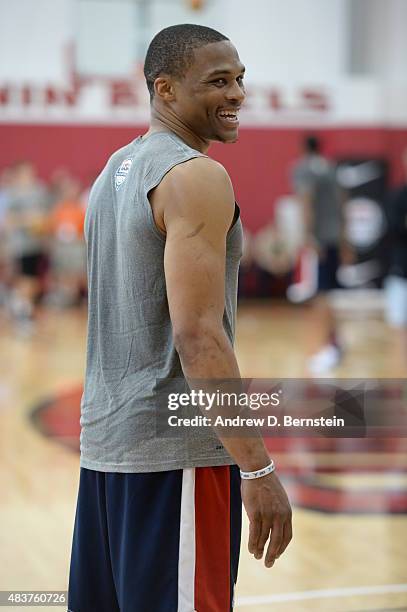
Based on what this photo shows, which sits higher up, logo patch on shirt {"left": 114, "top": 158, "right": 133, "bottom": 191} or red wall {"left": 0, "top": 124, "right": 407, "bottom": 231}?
logo patch on shirt {"left": 114, "top": 158, "right": 133, "bottom": 191}

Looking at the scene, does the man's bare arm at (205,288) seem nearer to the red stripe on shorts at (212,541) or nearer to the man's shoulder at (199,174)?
the man's shoulder at (199,174)

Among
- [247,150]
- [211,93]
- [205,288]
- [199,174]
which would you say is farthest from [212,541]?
[247,150]

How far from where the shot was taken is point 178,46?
190cm

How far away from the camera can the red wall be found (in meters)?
13.1

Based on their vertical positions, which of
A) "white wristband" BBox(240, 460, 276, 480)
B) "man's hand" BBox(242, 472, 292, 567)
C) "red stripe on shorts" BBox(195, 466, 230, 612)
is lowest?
"red stripe on shorts" BBox(195, 466, 230, 612)

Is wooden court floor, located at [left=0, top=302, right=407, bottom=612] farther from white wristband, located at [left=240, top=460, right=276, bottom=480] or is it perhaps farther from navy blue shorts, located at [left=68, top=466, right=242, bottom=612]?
white wristband, located at [left=240, top=460, right=276, bottom=480]

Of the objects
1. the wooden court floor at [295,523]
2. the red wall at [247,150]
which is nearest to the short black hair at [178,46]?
the wooden court floor at [295,523]

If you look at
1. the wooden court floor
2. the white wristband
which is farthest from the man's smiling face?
the wooden court floor

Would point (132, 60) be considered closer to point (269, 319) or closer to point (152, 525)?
point (269, 319)

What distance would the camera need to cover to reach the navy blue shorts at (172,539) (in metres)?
1.86

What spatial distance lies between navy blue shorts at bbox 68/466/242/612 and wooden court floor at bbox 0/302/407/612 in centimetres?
138

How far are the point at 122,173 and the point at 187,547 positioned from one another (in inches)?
29.2

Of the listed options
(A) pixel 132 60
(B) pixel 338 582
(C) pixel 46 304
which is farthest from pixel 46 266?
(B) pixel 338 582

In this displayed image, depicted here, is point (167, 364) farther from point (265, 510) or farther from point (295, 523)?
point (295, 523)
